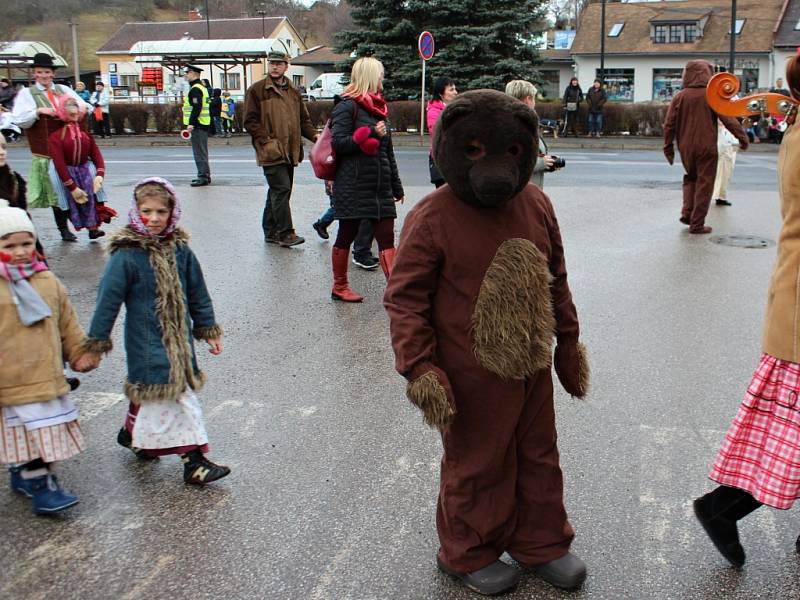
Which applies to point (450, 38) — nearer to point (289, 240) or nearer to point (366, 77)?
point (289, 240)

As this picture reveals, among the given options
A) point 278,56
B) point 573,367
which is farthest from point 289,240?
point 573,367

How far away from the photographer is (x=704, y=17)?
4822cm

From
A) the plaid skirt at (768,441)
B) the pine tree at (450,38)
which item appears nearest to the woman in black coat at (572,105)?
the pine tree at (450,38)

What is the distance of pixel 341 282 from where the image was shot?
682 centimetres

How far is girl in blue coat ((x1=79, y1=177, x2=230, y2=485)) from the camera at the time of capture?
11.8ft

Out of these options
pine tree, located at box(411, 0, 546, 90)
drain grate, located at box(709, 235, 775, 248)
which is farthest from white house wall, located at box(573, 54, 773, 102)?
drain grate, located at box(709, 235, 775, 248)

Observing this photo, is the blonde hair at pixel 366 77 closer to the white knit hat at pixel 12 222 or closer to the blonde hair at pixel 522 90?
the blonde hair at pixel 522 90

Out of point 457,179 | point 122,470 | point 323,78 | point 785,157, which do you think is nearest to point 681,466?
point 785,157

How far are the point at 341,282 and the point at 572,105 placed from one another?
19887 mm

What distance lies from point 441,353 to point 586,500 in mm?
1140

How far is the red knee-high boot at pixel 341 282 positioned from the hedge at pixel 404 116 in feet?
60.7

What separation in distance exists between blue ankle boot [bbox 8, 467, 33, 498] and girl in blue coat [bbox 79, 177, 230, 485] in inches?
17.9

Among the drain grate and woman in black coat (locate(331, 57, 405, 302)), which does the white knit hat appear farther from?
the drain grate

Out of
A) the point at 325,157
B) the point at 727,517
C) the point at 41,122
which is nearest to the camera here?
the point at 727,517
